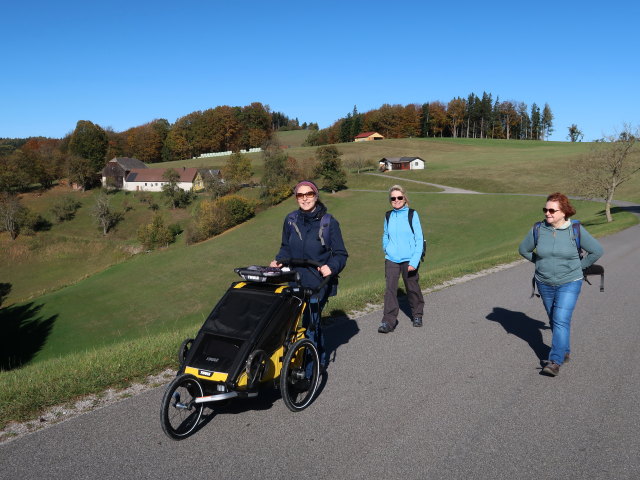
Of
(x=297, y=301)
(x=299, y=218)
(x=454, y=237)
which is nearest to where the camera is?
(x=297, y=301)

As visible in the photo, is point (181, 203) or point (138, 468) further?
point (181, 203)

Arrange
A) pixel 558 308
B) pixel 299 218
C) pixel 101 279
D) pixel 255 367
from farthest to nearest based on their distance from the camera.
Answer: pixel 101 279 < pixel 558 308 < pixel 299 218 < pixel 255 367

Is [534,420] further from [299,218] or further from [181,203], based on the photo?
[181,203]

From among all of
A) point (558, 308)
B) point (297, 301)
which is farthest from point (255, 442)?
point (558, 308)

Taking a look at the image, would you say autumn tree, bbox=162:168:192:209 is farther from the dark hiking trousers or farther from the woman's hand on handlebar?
the woman's hand on handlebar

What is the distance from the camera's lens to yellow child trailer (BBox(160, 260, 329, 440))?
12.9 ft

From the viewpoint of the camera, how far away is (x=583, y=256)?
5578 mm

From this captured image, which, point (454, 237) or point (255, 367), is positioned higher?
point (255, 367)

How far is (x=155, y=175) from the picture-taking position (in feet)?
271

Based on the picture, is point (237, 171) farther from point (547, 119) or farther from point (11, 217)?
point (547, 119)

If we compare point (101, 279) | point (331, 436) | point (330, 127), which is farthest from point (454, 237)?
point (330, 127)

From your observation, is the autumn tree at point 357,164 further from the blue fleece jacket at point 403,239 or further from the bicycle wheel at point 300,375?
the bicycle wheel at point 300,375

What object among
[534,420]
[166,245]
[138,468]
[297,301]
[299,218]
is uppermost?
[299,218]

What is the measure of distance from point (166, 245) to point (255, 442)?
51712mm
